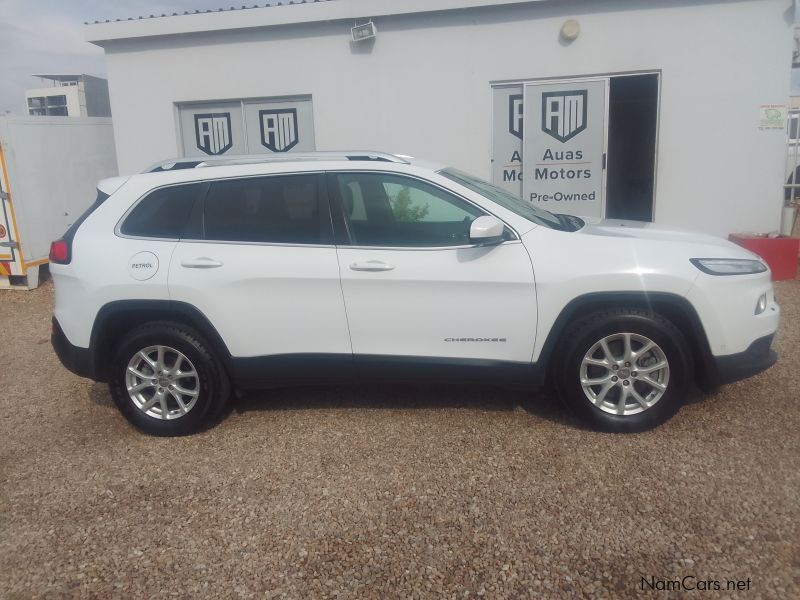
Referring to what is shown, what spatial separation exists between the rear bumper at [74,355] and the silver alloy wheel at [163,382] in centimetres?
24

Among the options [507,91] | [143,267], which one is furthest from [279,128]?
[143,267]

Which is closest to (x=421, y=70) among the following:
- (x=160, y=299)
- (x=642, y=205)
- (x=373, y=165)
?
(x=642, y=205)

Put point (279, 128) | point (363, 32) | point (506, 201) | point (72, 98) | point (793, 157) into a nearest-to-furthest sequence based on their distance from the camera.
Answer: point (506, 201) < point (363, 32) < point (279, 128) < point (793, 157) < point (72, 98)

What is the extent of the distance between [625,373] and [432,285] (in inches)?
49.0

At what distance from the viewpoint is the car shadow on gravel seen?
4.59m

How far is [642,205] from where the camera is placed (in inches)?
375

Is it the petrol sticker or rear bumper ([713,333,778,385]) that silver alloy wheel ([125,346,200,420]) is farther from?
rear bumper ([713,333,778,385])

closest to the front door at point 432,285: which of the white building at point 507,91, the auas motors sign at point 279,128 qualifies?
the white building at point 507,91

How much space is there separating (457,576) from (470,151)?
705 cm

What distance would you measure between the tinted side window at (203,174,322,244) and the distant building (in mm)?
16671

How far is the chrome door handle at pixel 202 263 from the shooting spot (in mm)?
4176

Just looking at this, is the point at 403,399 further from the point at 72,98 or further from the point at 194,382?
the point at 72,98

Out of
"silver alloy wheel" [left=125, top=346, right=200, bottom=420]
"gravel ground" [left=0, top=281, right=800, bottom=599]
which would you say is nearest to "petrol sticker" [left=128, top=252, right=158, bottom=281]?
"silver alloy wheel" [left=125, top=346, right=200, bottom=420]

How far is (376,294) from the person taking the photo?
407 cm
